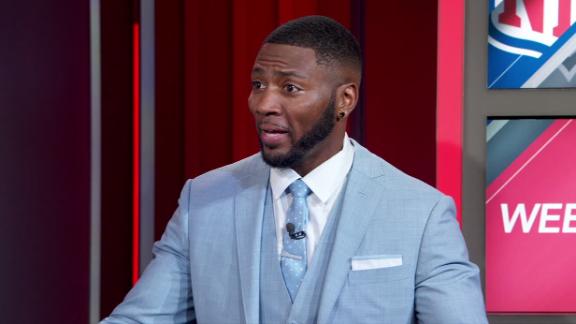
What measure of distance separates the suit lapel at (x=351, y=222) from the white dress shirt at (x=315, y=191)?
3 cm

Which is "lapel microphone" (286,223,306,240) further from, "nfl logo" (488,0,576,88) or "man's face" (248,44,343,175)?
"nfl logo" (488,0,576,88)

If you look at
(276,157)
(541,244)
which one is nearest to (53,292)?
(276,157)

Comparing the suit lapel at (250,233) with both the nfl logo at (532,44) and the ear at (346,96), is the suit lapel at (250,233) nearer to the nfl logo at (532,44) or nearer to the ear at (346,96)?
the ear at (346,96)

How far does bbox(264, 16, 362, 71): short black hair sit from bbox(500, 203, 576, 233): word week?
668mm

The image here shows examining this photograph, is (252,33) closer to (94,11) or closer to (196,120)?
(196,120)

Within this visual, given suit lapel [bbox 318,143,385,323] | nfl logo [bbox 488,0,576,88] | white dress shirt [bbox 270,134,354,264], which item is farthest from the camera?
nfl logo [bbox 488,0,576,88]

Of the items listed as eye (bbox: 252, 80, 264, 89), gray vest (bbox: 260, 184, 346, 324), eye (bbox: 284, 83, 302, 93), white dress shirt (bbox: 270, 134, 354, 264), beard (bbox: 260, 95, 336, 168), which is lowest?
gray vest (bbox: 260, 184, 346, 324)

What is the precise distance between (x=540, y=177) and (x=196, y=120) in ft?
3.28

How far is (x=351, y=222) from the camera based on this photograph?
134 cm

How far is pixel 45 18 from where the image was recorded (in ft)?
7.25

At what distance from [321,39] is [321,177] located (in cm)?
25

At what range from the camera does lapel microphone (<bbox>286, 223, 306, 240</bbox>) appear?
136 cm

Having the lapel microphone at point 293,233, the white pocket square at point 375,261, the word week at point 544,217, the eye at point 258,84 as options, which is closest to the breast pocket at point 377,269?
the white pocket square at point 375,261

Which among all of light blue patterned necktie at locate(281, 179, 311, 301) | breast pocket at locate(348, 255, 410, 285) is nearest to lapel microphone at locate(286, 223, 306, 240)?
light blue patterned necktie at locate(281, 179, 311, 301)
